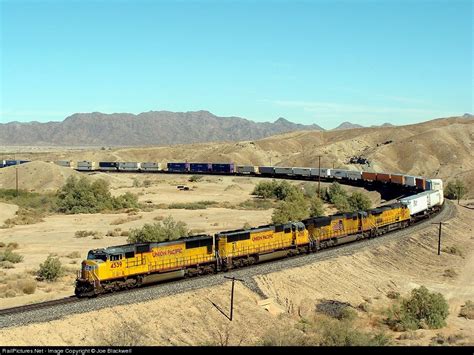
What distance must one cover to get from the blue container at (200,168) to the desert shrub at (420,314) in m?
117

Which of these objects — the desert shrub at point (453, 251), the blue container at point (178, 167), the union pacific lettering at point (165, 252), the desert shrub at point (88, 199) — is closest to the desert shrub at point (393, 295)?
the union pacific lettering at point (165, 252)

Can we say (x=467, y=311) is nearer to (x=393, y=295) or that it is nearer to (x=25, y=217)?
(x=393, y=295)

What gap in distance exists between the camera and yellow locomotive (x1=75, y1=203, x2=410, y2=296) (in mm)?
29852

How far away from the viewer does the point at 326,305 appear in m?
34.3

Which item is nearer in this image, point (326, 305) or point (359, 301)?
point (326, 305)

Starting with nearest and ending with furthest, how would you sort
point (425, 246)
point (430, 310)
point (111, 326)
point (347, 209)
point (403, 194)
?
1. point (111, 326)
2. point (430, 310)
3. point (425, 246)
4. point (347, 209)
5. point (403, 194)

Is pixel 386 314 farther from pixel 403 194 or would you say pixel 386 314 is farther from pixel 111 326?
pixel 403 194

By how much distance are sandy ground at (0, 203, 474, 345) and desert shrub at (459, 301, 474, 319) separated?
0.47 meters

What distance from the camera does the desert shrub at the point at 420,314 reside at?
103 ft

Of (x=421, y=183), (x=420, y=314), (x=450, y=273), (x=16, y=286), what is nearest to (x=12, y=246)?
(x=16, y=286)

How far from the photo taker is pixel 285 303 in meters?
33.7
